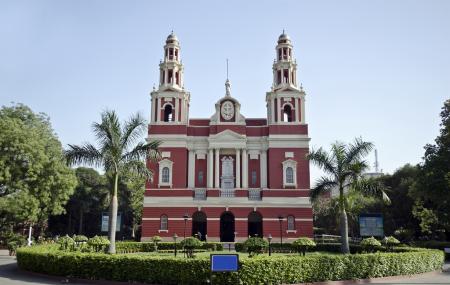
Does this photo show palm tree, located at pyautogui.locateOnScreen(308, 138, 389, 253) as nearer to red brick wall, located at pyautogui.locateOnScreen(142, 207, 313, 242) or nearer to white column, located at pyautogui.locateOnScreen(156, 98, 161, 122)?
red brick wall, located at pyautogui.locateOnScreen(142, 207, 313, 242)

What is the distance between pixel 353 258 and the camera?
53.3 feet

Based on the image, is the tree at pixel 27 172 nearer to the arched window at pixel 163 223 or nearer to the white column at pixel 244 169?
the arched window at pixel 163 223

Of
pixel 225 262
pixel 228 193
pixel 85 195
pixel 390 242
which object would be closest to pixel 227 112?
pixel 228 193

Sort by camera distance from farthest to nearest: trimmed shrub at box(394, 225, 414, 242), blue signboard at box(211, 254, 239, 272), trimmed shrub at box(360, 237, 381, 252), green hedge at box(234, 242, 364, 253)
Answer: trimmed shrub at box(394, 225, 414, 242)
green hedge at box(234, 242, 364, 253)
trimmed shrub at box(360, 237, 381, 252)
blue signboard at box(211, 254, 239, 272)

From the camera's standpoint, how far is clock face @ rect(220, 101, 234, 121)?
39906mm

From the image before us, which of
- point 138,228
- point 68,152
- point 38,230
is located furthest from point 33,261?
point 138,228

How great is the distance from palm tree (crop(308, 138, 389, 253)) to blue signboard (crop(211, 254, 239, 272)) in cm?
1118

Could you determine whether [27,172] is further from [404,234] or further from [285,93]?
[404,234]

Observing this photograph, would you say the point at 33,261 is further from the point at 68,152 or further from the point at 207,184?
the point at 207,184

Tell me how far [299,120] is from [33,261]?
2712cm

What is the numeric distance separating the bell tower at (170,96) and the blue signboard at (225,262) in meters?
27.8

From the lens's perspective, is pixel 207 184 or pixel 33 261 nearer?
pixel 33 261

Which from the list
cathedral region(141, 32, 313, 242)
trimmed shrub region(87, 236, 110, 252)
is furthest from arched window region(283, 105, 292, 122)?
trimmed shrub region(87, 236, 110, 252)

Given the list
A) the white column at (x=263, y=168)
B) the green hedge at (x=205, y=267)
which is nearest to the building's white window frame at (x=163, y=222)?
the white column at (x=263, y=168)
